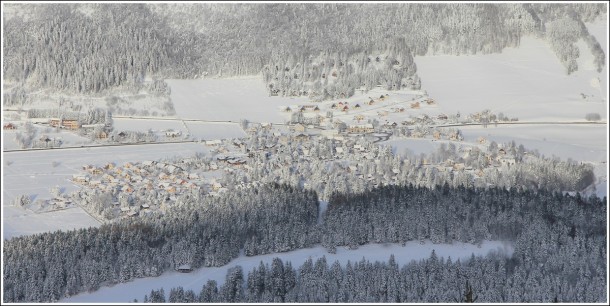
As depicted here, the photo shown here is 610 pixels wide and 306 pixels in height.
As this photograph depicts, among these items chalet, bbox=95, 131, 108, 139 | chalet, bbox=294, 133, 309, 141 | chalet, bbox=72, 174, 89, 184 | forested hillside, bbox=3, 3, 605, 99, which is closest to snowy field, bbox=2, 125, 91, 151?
chalet, bbox=95, 131, 108, 139

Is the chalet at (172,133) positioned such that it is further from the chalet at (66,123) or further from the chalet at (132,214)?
the chalet at (132,214)

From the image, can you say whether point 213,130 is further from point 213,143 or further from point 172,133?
point 213,143

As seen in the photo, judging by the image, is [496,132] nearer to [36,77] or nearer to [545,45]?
[545,45]

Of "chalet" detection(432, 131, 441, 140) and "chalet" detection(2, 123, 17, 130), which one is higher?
"chalet" detection(2, 123, 17, 130)

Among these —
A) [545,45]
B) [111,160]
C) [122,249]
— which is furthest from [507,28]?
[122,249]

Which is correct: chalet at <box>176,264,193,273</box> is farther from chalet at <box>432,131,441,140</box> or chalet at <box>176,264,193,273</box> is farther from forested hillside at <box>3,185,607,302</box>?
chalet at <box>432,131,441,140</box>

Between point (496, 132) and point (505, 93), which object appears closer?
→ point (496, 132)
